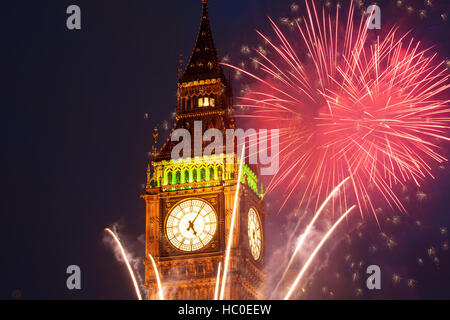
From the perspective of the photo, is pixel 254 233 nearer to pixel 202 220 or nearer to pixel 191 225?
pixel 202 220

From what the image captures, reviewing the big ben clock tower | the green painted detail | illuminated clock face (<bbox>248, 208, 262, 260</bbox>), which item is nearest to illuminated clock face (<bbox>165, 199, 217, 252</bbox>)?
the big ben clock tower

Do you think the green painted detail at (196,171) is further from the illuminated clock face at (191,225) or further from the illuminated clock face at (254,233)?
the illuminated clock face at (254,233)

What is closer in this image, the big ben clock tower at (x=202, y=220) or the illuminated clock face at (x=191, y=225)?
the big ben clock tower at (x=202, y=220)

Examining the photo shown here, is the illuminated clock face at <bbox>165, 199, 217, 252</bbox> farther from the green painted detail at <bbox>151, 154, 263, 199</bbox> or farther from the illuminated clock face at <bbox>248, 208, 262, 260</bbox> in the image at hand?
the illuminated clock face at <bbox>248, 208, 262, 260</bbox>

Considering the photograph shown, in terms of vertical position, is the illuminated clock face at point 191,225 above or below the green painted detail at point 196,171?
below

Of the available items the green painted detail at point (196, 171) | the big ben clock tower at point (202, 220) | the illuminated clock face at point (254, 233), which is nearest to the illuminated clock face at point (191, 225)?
the big ben clock tower at point (202, 220)

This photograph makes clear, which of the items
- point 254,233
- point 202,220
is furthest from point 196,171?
point 254,233
